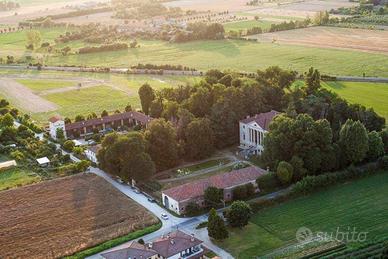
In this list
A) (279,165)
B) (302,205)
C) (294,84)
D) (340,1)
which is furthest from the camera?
(340,1)

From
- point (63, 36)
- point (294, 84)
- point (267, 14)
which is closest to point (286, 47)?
point (294, 84)

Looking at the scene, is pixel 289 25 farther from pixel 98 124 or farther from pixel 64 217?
pixel 64 217

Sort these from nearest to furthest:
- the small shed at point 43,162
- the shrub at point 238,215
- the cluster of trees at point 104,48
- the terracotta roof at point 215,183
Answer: the shrub at point 238,215, the terracotta roof at point 215,183, the small shed at point 43,162, the cluster of trees at point 104,48

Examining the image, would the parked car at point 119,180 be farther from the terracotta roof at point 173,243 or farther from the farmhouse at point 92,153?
the terracotta roof at point 173,243

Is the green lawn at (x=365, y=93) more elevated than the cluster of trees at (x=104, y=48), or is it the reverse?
the cluster of trees at (x=104, y=48)

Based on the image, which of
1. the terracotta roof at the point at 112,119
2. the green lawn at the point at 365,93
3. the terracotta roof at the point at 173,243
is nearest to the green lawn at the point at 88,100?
the terracotta roof at the point at 112,119

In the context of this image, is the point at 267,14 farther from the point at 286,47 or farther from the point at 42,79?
the point at 42,79

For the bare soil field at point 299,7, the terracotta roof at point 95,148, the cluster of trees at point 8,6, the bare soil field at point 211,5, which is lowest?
the terracotta roof at point 95,148

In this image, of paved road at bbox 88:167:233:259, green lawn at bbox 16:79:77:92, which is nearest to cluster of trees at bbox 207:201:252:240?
paved road at bbox 88:167:233:259
